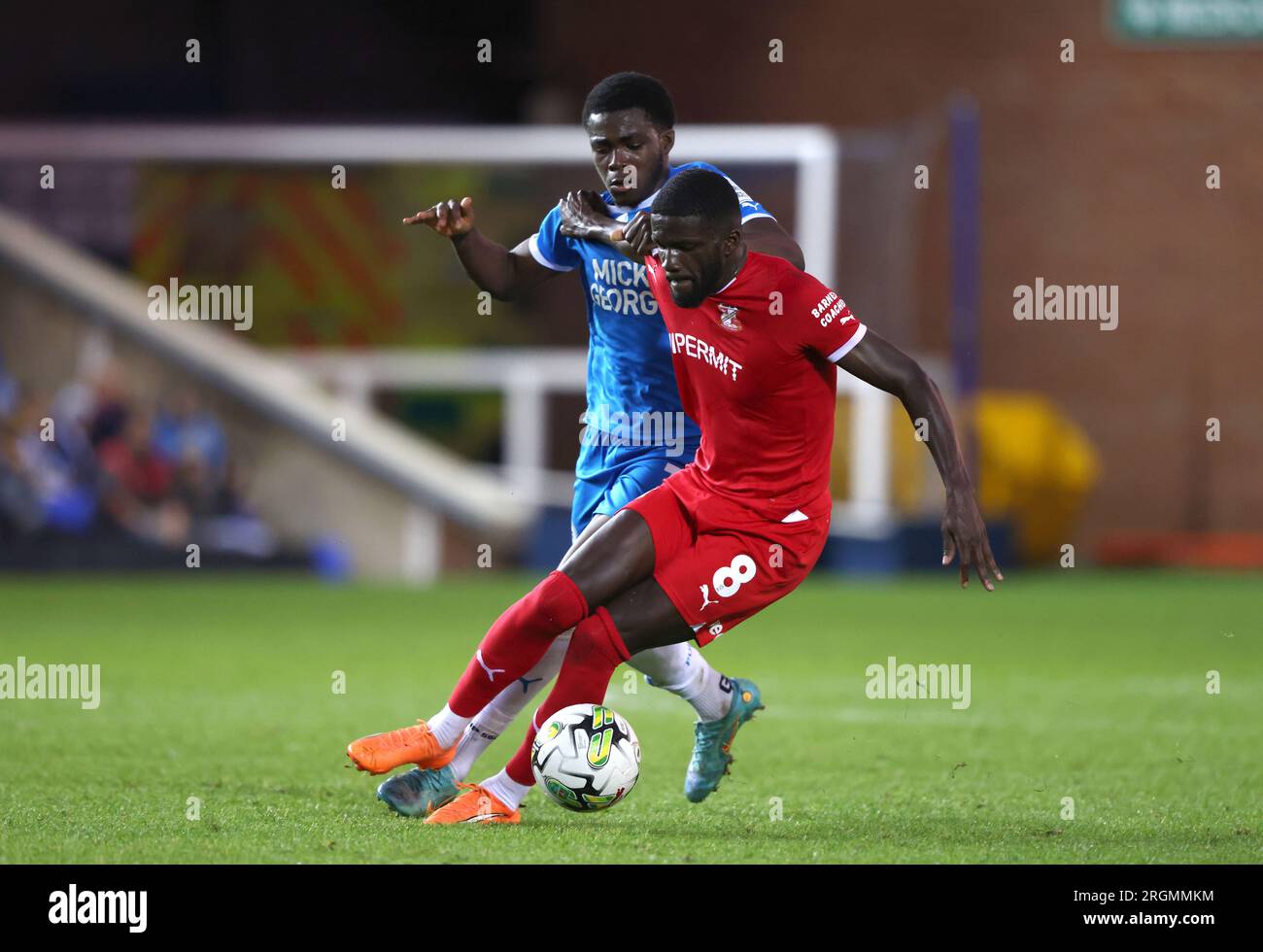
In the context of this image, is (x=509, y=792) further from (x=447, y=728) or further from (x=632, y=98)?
(x=632, y=98)

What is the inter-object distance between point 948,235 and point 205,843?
639 inches

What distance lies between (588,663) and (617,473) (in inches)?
34.9

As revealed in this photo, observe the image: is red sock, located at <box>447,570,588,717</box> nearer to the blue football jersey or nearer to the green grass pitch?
the green grass pitch

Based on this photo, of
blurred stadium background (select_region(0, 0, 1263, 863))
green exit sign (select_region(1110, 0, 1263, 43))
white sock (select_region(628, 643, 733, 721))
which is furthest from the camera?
green exit sign (select_region(1110, 0, 1263, 43))

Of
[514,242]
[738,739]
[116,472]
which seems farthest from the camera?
[514,242]

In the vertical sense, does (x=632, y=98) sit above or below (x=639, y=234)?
above

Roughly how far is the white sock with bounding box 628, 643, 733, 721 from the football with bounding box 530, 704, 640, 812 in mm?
479

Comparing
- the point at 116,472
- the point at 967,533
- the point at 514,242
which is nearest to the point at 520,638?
the point at 967,533

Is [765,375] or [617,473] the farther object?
[617,473]

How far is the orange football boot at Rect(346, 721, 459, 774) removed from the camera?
18.2ft

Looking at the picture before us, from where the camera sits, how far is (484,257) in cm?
624

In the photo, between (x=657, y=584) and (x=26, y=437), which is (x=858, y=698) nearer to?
(x=657, y=584)

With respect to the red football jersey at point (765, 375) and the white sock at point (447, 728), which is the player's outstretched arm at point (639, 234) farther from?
the white sock at point (447, 728)

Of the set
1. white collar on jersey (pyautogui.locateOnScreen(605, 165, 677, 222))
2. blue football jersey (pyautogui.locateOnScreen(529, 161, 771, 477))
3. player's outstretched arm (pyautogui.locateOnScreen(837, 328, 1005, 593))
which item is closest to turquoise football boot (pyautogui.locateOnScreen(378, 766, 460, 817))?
blue football jersey (pyautogui.locateOnScreen(529, 161, 771, 477))
